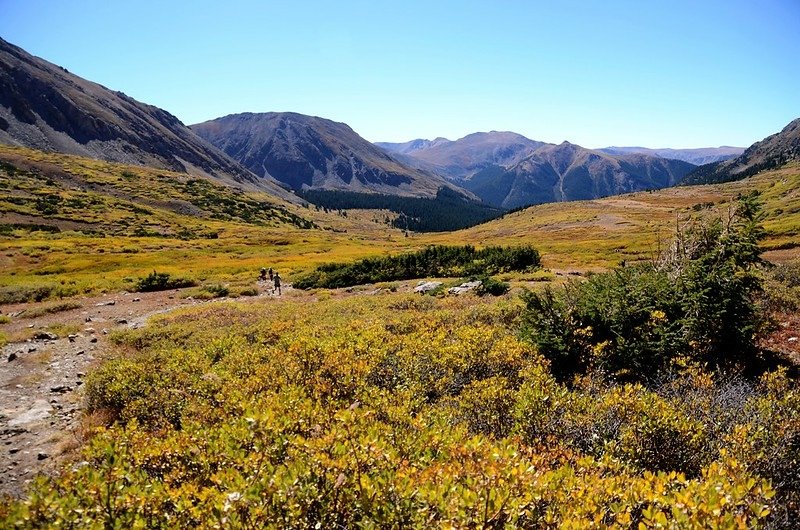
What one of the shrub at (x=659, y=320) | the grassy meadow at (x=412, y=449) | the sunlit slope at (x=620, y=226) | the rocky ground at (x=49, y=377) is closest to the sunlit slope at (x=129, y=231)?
the rocky ground at (x=49, y=377)

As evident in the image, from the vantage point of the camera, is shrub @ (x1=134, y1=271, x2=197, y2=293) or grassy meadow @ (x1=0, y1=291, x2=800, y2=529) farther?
shrub @ (x1=134, y1=271, x2=197, y2=293)

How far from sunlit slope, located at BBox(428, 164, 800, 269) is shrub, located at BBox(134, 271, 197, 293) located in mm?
37568

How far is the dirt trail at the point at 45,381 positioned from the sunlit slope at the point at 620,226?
41.0 m

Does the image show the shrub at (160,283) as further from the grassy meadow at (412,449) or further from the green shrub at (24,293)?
the grassy meadow at (412,449)

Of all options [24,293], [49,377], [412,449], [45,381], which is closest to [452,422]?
[412,449]

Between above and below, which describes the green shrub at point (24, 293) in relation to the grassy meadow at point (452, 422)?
below

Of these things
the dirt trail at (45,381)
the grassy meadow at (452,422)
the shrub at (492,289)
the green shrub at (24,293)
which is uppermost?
the grassy meadow at (452,422)

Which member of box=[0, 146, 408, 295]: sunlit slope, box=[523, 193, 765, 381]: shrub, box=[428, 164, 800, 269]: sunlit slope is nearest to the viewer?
box=[523, 193, 765, 381]: shrub

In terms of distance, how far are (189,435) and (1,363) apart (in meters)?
15.9

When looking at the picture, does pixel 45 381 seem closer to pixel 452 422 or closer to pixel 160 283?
pixel 452 422

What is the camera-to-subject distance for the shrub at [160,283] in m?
36.7

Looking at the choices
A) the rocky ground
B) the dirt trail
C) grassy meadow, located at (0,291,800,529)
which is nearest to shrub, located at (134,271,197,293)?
the dirt trail

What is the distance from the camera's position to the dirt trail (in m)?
9.38

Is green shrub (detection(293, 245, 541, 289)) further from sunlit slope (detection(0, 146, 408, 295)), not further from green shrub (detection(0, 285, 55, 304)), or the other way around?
green shrub (detection(0, 285, 55, 304))
